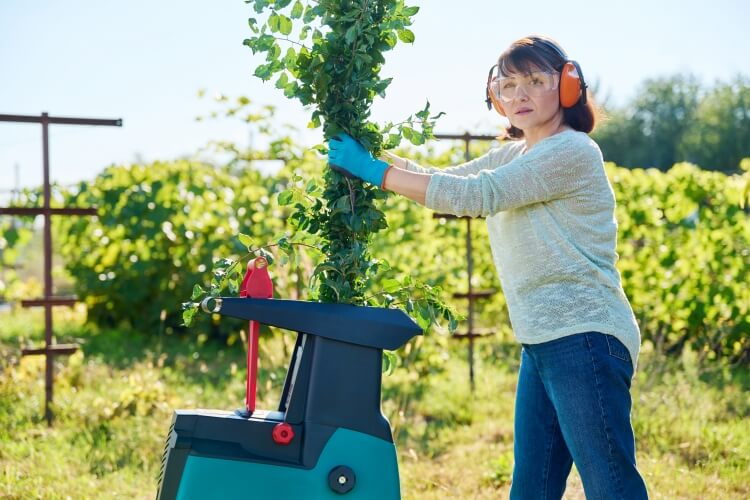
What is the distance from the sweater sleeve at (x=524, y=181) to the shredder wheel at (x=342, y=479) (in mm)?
598

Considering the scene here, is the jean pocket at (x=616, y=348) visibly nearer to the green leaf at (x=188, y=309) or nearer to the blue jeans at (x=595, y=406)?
the blue jeans at (x=595, y=406)

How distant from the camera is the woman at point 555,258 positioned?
6.37 ft

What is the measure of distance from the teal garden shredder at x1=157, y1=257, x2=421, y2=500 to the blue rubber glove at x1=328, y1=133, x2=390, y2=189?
0.90ft

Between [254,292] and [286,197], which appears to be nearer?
[254,292]

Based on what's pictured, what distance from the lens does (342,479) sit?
1.77 meters

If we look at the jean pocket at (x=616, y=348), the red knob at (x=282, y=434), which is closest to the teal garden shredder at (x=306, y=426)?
the red knob at (x=282, y=434)

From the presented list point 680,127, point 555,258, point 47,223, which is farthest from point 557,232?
point 680,127

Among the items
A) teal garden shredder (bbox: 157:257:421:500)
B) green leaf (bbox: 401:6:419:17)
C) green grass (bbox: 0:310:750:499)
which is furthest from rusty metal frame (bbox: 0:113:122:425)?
teal garden shredder (bbox: 157:257:421:500)

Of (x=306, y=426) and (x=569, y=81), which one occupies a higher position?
(x=569, y=81)

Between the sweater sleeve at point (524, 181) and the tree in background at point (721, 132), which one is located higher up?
the tree in background at point (721, 132)

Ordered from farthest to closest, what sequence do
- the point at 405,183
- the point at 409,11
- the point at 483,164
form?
the point at 483,164 → the point at 409,11 → the point at 405,183

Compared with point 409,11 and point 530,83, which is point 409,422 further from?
point 409,11

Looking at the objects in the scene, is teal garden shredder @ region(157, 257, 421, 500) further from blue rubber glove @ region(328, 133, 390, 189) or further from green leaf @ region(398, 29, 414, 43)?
green leaf @ region(398, 29, 414, 43)

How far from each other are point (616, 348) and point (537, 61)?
28.0 inches
